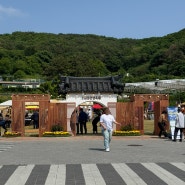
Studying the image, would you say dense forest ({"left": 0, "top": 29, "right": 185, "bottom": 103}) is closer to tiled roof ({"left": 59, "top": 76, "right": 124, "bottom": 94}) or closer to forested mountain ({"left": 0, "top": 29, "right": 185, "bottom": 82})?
forested mountain ({"left": 0, "top": 29, "right": 185, "bottom": 82})

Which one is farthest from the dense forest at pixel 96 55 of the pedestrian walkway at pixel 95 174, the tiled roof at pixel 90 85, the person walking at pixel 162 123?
the pedestrian walkway at pixel 95 174

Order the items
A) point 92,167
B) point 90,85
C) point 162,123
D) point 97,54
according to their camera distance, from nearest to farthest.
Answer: point 92,167, point 162,123, point 90,85, point 97,54

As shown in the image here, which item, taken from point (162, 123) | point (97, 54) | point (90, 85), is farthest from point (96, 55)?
point (162, 123)

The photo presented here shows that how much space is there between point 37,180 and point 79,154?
19.4 ft

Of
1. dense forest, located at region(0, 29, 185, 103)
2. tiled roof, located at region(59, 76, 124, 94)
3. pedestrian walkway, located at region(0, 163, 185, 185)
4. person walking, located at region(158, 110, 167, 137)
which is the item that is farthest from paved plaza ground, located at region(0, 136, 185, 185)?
dense forest, located at region(0, 29, 185, 103)

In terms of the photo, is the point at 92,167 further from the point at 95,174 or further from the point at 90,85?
the point at 90,85

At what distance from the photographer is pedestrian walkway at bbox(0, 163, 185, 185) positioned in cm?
989

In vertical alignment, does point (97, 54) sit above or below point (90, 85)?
above

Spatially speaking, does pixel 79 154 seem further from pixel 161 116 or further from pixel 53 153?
pixel 161 116

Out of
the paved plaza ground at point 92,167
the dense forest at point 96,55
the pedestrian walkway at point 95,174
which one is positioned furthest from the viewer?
the dense forest at point 96,55

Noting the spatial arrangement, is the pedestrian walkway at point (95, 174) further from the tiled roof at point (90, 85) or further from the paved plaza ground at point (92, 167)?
the tiled roof at point (90, 85)

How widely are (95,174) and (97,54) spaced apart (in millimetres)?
127734

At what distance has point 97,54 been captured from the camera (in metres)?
138

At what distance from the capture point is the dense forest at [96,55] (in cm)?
11943
